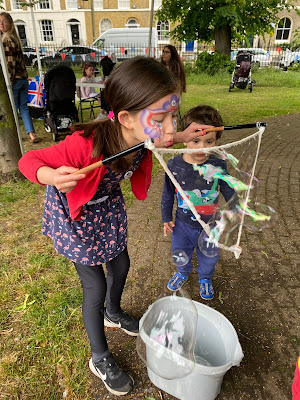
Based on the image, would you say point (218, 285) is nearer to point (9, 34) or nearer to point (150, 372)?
point (150, 372)

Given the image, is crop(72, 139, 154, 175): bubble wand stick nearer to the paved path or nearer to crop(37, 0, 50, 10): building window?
the paved path

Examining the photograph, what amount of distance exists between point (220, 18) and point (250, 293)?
1445 centimetres

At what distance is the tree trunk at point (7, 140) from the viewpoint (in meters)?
4.06

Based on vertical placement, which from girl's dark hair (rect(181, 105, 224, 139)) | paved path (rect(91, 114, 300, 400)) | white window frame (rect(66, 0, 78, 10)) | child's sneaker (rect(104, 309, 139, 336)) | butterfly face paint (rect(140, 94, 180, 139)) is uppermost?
white window frame (rect(66, 0, 78, 10))

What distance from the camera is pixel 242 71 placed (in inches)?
484

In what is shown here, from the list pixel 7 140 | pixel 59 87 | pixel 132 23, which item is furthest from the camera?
pixel 132 23

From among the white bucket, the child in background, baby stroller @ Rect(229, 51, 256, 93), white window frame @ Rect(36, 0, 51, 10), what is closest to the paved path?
the white bucket

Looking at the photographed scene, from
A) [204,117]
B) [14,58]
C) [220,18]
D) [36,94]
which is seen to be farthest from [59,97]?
[220,18]

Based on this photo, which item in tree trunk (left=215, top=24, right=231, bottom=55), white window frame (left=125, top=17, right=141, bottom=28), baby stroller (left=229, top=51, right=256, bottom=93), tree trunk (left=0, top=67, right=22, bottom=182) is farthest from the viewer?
white window frame (left=125, top=17, right=141, bottom=28)

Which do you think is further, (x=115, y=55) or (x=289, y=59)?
(x=115, y=55)

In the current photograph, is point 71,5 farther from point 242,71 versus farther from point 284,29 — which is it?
point 242,71

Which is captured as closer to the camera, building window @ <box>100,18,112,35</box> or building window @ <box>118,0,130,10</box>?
building window @ <box>118,0,130,10</box>

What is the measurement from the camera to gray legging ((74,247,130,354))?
1.74m

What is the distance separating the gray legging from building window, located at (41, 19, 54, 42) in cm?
3841
